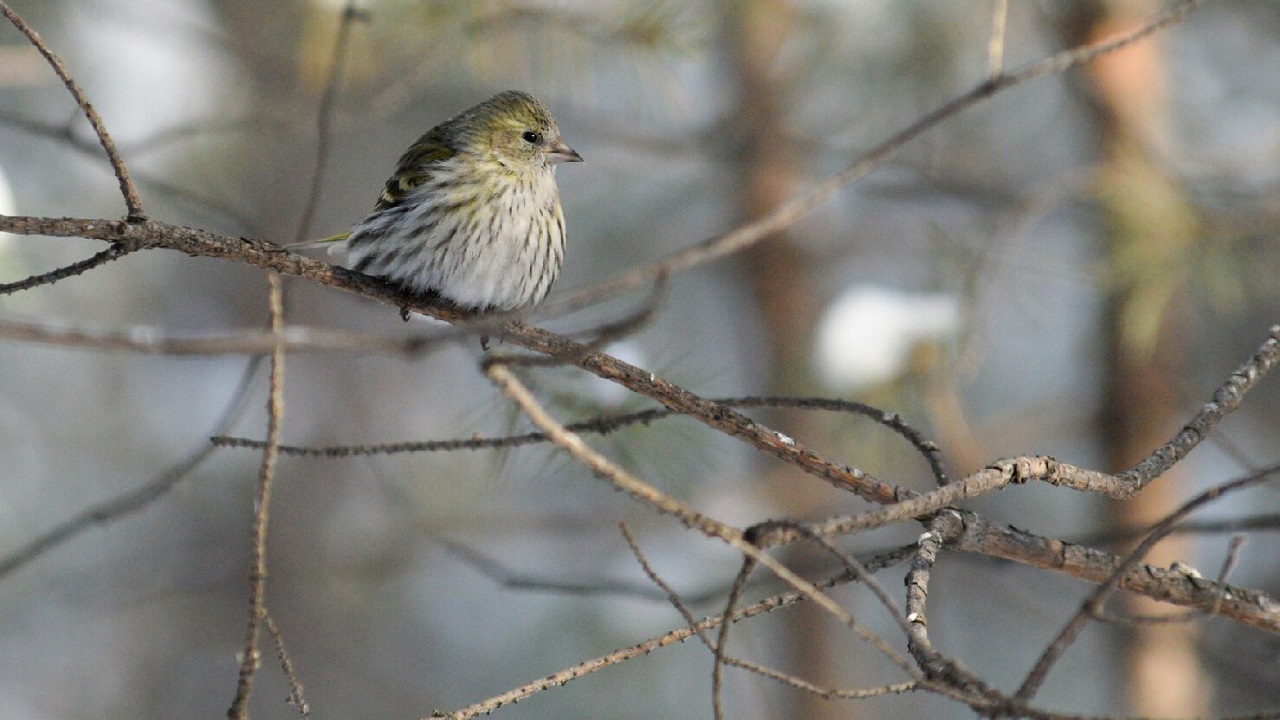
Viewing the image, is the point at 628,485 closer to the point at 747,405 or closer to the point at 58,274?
the point at 747,405

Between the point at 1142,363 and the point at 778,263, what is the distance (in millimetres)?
982

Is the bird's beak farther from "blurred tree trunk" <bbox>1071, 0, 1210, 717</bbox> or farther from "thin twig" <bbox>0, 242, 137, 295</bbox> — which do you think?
"blurred tree trunk" <bbox>1071, 0, 1210, 717</bbox>

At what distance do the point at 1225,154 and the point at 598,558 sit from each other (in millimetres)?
2250

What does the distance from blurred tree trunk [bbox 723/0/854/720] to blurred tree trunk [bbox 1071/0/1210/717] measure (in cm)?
72

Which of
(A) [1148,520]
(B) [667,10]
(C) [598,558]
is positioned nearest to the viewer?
(B) [667,10]

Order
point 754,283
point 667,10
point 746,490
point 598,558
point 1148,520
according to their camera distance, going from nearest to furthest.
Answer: point 667,10
point 1148,520
point 746,490
point 754,283
point 598,558

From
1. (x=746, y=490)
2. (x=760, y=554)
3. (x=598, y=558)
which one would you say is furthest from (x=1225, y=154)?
(x=760, y=554)

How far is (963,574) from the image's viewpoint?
3.64 m

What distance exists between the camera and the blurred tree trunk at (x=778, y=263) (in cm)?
283

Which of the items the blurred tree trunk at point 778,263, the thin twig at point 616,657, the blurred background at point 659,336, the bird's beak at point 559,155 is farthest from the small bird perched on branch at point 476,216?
the blurred tree trunk at point 778,263

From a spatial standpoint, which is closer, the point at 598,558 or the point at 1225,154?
the point at 1225,154

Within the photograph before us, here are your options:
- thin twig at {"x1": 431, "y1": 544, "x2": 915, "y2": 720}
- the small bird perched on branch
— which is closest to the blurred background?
the small bird perched on branch

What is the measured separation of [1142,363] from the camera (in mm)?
2604

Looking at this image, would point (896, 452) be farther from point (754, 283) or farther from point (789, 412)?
point (754, 283)
